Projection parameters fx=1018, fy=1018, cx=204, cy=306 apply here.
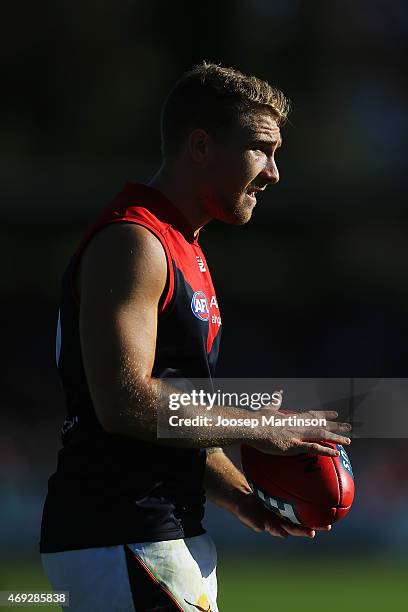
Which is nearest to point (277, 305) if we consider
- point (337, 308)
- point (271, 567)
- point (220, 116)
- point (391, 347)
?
point (337, 308)

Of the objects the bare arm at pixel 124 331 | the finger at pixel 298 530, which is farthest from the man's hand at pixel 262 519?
the bare arm at pixel 124 331

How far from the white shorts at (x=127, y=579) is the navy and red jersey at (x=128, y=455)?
3 cm

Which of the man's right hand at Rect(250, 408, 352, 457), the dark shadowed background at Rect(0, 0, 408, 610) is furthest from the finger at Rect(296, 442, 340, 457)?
the dark shadowed background at Rect(0, 0, 408, 610)

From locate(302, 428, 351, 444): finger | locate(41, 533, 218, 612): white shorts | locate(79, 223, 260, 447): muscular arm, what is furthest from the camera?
locate(302, 428, 351, 444): finger

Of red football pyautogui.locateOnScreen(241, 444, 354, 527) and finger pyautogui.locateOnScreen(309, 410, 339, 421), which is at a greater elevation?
finger pyautogui.locateOnScreen(309, 410, 339, 421)

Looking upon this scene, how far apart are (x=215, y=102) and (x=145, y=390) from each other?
96cm

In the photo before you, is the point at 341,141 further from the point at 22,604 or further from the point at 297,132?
the point at 22,604

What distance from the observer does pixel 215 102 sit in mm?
3023

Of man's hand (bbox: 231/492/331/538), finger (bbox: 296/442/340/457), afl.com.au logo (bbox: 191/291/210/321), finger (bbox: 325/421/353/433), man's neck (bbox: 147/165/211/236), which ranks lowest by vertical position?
man's hand (bbox: 231/492/331/538)

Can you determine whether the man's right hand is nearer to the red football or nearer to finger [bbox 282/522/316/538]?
the red football

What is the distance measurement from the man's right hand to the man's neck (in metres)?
0.63

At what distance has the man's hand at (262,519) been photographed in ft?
10.0

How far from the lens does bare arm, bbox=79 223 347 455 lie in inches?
99.7

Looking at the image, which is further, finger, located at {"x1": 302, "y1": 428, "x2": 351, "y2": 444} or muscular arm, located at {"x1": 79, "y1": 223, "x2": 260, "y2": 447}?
finger, located at {"x1": 302, "y1": 428, "x2": 351, "y2": 444}
